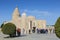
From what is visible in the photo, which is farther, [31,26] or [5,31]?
[31,26]

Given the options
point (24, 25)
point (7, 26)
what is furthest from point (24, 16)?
point (7, 26)

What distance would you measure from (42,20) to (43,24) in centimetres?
167

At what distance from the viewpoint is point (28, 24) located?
62188 mm

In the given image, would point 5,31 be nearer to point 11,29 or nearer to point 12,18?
point 11,29

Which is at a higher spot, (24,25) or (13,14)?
(13,14)

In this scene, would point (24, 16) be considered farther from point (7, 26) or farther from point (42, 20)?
point (7, 26)

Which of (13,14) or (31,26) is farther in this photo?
(13,14)

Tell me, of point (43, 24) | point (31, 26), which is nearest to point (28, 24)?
point (31, 26)

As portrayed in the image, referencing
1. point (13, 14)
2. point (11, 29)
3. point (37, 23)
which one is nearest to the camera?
point (11, 29)

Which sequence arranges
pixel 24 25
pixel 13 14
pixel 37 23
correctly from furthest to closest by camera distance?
pixel 13 14 → pixel 37 23 → pixel 24 25

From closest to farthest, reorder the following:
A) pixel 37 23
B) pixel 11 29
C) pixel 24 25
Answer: pixel 11 29 < pixel 24 25 < pixel 37 23

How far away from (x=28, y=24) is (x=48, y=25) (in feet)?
32.2

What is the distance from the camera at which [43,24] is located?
219ft

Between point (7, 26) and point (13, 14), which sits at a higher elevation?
point (13, 14)
